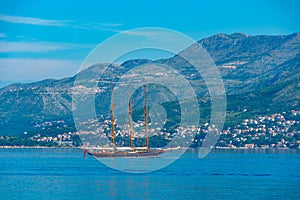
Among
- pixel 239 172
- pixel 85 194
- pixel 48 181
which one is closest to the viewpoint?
pixel 85 194

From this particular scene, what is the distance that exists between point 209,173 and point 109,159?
4675 cm

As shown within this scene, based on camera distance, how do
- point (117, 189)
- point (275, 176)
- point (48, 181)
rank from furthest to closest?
point (275, 176), point (48, 181), point (117, 189)

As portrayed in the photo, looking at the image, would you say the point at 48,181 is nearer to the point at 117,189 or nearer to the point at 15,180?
the point at 15,180

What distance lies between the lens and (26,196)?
244 ft

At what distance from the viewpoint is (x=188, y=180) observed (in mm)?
96250

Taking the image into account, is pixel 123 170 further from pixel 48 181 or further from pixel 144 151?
pixel 144 151

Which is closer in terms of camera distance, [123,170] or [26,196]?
[26,196]

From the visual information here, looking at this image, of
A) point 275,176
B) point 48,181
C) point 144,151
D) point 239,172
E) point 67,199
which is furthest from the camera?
point 144,151

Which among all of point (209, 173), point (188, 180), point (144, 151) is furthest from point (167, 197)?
point (144, 151)

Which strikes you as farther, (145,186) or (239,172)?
(239,172)

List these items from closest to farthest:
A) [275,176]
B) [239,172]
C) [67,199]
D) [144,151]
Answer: [67,199], [275,176], [239,172], [144,151]

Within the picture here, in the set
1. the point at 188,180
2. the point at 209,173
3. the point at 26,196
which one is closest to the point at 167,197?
the point at 26,196

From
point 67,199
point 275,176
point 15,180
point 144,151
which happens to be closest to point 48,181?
point 15,180

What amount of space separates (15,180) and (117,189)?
19990 millimetres
